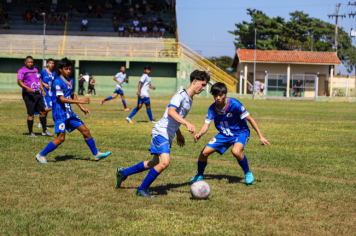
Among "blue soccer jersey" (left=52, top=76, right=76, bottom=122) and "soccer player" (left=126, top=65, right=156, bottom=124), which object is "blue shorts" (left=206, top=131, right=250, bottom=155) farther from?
"soccer player" (left=126, top=65, right=156, bottom=124)

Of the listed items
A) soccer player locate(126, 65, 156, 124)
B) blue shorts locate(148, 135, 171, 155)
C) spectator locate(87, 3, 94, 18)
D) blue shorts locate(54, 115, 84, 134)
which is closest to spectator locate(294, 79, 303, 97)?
spectator locate(87, 3, 94, 18)

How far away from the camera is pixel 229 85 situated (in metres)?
38.1

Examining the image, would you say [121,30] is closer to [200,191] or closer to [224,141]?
[224,141]

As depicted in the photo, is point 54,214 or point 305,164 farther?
point 305,164

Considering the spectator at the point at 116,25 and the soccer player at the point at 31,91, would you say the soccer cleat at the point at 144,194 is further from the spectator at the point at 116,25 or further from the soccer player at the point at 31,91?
the spectator at the point at 116,25

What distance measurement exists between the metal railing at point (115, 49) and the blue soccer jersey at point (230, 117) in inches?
1299

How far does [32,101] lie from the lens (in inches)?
395

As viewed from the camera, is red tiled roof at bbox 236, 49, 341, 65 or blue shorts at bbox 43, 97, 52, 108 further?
red tiled roof at bbox 236, 49, 341, 65

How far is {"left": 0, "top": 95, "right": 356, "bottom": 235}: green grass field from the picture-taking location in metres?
3.89

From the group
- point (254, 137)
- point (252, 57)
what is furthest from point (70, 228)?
point (252, 57)

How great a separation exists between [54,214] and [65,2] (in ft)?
157

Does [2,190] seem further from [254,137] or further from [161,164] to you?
[254,137]

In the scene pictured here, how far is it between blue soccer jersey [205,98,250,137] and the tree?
54958mm

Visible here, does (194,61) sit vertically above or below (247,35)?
below
